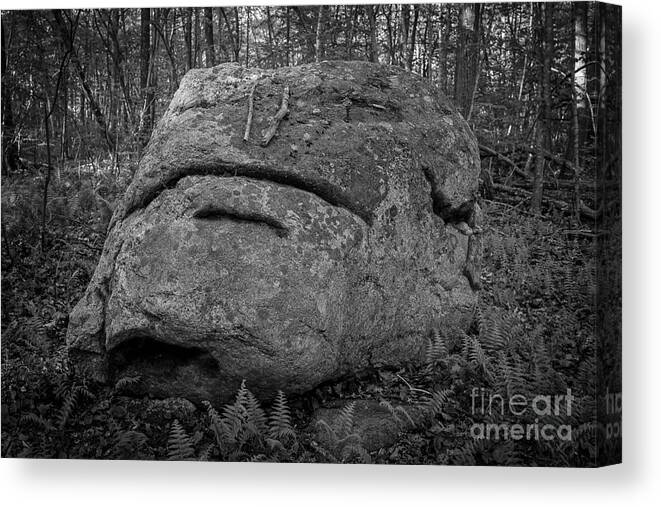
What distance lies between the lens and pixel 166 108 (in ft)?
22.7

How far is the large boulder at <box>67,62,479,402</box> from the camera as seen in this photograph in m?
5.72

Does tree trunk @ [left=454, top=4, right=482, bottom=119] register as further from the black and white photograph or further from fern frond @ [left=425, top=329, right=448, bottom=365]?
fern frond @ [left=425, top=329, right=448, bottom=365]

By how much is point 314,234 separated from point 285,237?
0.24m

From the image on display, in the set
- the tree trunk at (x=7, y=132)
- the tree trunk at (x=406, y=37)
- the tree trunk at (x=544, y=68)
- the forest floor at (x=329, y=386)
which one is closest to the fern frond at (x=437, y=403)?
the forest floor at (x=329, y=386)

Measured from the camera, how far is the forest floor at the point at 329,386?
6.16 metres

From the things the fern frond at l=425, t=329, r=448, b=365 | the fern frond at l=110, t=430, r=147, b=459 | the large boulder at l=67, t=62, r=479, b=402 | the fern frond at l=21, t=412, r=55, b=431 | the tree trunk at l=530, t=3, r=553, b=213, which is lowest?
the fern frond at l=110, t=430, r=147, b=459

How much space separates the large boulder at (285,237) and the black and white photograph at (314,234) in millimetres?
20

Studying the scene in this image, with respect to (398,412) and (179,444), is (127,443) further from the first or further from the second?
(398,412)

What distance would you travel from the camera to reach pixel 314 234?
19.2ft

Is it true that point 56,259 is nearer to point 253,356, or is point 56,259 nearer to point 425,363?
point 253,356

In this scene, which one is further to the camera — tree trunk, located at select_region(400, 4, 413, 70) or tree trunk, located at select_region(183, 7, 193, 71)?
tree trunk, located at select_region(183, 7, 193, 71)

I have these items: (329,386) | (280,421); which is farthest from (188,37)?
(280,421)

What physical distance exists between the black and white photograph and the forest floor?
2cm

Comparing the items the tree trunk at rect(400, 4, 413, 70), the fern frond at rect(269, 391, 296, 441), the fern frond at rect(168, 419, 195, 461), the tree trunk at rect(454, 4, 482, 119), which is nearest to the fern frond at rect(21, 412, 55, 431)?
the fern frond at rect(168, 419, 195, 461)
